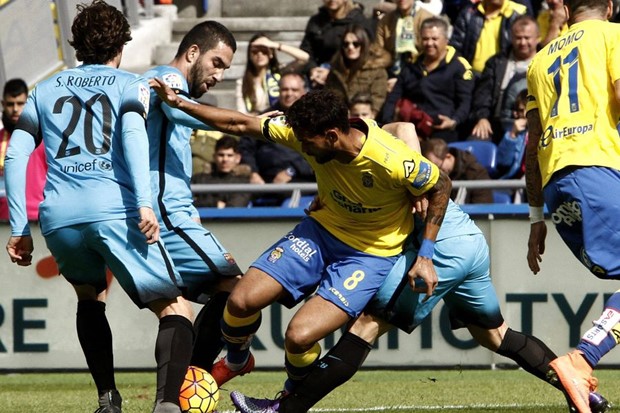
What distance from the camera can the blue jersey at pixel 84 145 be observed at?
21.1 feet

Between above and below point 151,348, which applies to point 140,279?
above

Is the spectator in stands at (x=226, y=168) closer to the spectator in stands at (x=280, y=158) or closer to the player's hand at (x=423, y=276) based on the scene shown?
the spectator in stands at (x=280, y=158)

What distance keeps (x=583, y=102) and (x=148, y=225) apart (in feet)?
7.62

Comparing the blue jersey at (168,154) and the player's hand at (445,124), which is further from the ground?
the blue jersey at (168,154)

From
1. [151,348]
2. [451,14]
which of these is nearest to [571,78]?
[151,348]

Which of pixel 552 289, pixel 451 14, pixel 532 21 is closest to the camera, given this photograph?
pixel 552 289

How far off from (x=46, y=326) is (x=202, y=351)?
3442 mm

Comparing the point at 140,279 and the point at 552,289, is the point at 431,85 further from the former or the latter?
the point at 140,279

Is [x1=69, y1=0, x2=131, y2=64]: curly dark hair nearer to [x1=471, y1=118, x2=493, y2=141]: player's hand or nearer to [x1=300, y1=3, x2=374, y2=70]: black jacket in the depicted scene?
[x1=471, y1=118, x2=493, y2=141]: player's hand

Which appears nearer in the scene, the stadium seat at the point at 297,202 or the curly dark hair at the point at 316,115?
the curly dark hair at the point at 316,115

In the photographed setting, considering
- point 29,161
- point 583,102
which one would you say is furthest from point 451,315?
point 29,161

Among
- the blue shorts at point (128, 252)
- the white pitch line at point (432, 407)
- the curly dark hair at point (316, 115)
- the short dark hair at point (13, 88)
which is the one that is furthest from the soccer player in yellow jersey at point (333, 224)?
the short dark hair at point (13, 88)

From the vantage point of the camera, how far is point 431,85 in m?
12.1

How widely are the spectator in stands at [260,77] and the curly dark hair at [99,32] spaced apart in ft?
19.8
